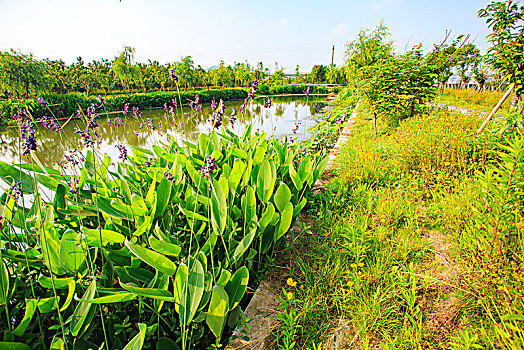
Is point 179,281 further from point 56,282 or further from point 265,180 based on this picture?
point 265,180

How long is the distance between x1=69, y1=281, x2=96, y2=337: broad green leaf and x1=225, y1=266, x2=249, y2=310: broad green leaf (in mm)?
478

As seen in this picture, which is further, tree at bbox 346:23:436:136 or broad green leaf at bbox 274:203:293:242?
tree at bbox 346:23:436:136

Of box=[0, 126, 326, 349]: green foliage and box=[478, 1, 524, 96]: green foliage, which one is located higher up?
box=[478, 1, 524, 96]: green foliage

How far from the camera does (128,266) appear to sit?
99 centimetres

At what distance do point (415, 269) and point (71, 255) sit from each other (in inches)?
63.2

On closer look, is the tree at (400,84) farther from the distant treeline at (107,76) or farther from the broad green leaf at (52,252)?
the distant treeline at (107,76)

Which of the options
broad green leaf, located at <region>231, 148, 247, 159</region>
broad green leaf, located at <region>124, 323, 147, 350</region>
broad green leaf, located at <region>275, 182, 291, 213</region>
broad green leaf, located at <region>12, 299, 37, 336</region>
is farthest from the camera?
broad green leaf, located at <region>231, 148, 247, 159</region>

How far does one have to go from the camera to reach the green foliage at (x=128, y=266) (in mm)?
864

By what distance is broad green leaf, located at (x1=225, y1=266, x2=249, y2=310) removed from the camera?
3.37 feet

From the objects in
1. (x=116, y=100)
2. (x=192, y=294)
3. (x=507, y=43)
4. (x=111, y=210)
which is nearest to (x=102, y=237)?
(x=111, y=210)

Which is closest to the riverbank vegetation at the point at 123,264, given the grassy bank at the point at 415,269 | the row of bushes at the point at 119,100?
the grassy bank at the point at 415,269

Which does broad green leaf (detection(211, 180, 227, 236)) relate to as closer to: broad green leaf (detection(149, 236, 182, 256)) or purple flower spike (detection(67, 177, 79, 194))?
broad green leaf (detection(149, 236, 182, 256))

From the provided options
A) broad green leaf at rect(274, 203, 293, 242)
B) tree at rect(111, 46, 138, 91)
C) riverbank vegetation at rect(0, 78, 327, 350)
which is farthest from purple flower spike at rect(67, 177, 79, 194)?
tree at rect(111, 46, 138, 91)

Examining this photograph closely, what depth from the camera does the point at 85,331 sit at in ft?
3.04
